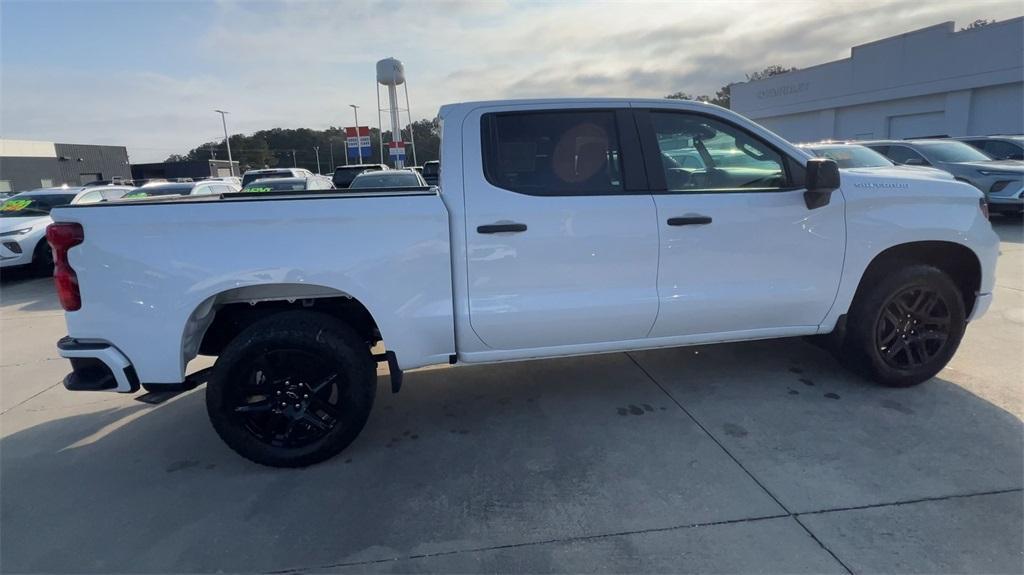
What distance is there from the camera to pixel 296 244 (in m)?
3.12

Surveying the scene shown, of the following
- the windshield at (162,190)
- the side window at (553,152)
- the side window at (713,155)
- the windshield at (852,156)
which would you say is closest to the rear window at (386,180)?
the windshield at (162,190)

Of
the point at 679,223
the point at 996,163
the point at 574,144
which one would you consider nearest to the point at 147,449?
the point at 574,144

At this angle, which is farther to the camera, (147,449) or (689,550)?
(147,449)

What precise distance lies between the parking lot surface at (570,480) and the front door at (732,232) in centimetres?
72

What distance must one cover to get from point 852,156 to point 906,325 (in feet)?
23.6

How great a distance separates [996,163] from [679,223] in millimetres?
11969

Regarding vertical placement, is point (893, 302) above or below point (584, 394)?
above

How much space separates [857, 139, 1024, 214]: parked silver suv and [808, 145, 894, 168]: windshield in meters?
1.55

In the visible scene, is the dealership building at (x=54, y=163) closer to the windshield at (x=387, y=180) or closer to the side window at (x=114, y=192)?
the side window at (x=114, y=192)

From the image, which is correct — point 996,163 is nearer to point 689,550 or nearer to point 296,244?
point 689,550

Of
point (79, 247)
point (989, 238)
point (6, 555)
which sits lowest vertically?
point (6, 555)

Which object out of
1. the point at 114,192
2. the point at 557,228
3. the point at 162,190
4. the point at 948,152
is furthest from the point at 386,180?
the point at 948,152

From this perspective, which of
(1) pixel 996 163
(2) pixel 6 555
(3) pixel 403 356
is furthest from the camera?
(1) pixel 996 163

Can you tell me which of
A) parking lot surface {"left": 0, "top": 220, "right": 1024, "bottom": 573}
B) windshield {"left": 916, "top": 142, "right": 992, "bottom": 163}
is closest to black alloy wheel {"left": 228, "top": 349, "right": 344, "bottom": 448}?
parking lot surface {"left": 0, "top": 220, "right": 1024, "bottom": 573}
